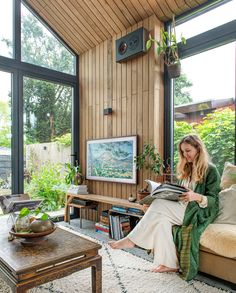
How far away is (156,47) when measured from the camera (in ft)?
10.9

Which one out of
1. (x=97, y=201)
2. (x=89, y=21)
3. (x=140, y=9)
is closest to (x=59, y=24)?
(x=89, y=21)

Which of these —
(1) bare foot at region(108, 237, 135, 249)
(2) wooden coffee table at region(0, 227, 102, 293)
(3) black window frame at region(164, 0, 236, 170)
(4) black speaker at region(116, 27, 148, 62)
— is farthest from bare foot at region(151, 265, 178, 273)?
(4) black speaker at region(116, 27, 148, 62)

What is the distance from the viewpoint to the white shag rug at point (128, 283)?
1.93 metres

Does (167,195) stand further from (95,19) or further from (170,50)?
(95,19)

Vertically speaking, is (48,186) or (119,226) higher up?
(48,186)

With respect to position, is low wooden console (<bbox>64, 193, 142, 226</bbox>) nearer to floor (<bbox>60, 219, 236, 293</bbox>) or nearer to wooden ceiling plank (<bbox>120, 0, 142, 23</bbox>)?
floor (<bbox>60, 219, 236, 293</bbox>)

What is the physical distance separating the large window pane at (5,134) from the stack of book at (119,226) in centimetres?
166

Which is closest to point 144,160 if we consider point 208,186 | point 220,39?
point 208,186

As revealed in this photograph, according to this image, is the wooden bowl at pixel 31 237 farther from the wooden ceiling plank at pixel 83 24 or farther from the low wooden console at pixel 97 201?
the wooden ceiling plank at pixel 83 24

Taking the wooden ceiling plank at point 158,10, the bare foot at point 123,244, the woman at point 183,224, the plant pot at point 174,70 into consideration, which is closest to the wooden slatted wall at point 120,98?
the wooden ceiling plank at point 158,10

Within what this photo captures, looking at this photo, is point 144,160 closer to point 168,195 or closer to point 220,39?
point 168,195

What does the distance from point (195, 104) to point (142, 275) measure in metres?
2.03

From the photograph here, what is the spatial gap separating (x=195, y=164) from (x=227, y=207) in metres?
0.45

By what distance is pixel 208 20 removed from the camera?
10.0 ft
